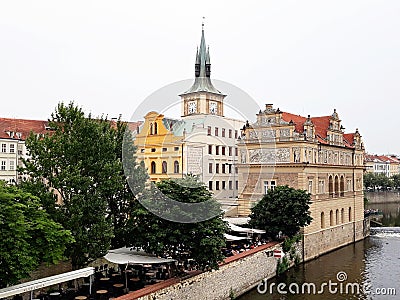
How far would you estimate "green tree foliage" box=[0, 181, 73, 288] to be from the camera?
43.3ft

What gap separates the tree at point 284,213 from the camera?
27328mm

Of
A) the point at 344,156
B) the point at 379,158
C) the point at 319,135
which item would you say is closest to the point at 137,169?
the point at 319,135

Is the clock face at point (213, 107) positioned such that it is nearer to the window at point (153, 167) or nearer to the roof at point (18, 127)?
the roof at point (18, 127)

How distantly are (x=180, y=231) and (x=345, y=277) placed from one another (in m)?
Answer: 12.5

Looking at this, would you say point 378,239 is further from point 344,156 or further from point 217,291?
point 217,291

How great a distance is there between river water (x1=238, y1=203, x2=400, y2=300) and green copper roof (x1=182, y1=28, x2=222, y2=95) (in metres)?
19.2

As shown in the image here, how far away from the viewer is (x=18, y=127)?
4075 cm

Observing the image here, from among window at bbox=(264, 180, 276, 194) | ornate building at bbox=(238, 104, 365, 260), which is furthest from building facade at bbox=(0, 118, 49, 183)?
window at bbox=(264, 180, 276, 194)

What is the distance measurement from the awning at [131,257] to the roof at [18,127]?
21.3 metres

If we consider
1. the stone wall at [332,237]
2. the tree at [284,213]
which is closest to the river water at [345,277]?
the stone wall at [332,237]

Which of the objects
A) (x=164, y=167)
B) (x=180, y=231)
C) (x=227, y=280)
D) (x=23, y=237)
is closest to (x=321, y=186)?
(x=164, y=167)

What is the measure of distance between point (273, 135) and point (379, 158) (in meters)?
103

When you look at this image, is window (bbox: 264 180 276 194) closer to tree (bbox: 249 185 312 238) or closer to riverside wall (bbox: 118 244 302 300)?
tree (bbox: 249 185 312 238)

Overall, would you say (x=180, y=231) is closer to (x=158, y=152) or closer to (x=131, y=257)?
(x=131, y=257)
